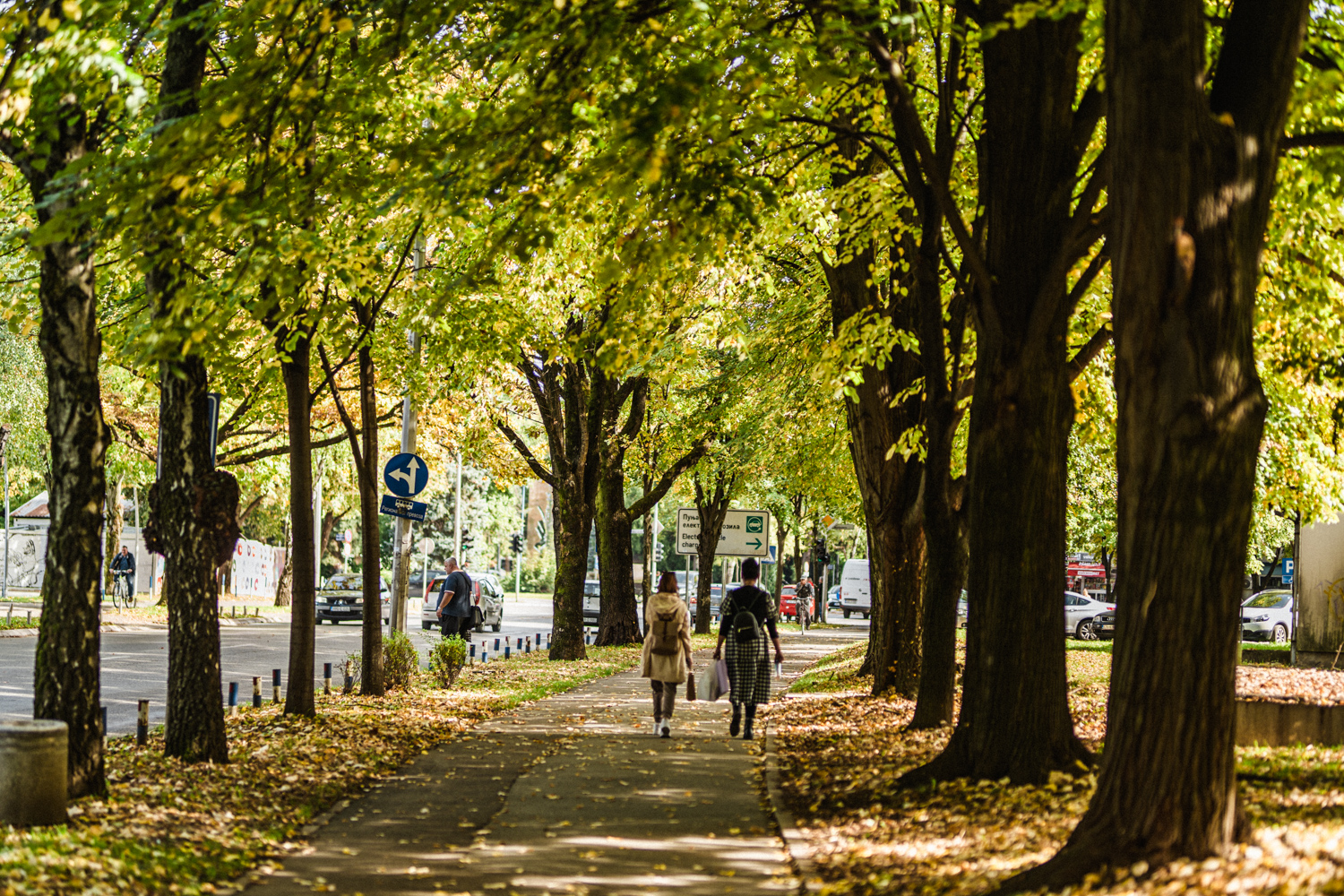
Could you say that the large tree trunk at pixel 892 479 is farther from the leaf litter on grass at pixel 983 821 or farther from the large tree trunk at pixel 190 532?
the large tree trunk at pixel 190 532

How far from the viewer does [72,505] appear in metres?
7.47

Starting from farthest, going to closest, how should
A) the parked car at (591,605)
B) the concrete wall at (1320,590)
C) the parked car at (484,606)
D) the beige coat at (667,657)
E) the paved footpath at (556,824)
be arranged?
the parked car at (591,605)
the parked car at (484,606)
the concrete wall at (1320,590)
the beige coat at (667,657)
the paved footpath at (556,824)

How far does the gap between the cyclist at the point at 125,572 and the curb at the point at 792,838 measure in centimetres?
3104

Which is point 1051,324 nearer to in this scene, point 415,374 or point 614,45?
point 614,45

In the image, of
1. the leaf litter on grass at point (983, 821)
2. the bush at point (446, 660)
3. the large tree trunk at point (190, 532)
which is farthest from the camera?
the bush at point (446, 660)

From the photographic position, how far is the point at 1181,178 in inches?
226

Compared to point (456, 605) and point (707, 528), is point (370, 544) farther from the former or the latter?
point (707, 528)

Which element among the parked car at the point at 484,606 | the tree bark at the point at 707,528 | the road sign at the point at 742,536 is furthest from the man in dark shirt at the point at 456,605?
the parked car at the point at 484,606

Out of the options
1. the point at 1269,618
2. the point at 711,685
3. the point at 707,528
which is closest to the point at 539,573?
the point at 707,528

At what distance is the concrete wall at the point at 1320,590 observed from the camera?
20781 millimetres

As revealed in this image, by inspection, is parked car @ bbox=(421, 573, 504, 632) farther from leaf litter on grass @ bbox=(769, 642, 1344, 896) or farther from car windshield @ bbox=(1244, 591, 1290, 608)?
leaf litter on grass @ bbox=(769, 642, 1344, 896)

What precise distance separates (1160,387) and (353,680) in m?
12.3

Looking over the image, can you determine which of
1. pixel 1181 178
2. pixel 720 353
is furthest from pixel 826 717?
pixel 720 353

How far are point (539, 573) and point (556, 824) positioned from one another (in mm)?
92317
